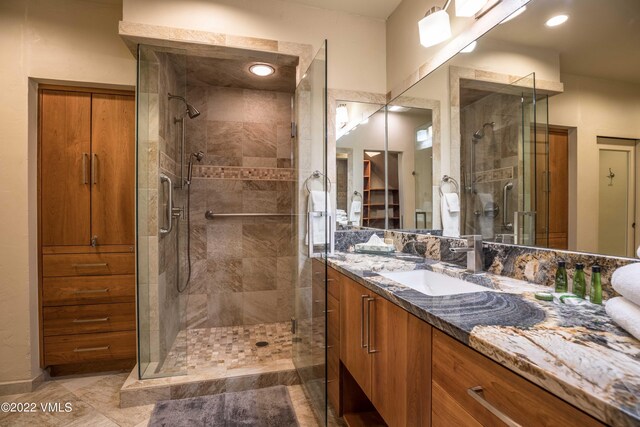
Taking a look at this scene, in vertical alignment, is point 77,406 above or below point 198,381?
A: below

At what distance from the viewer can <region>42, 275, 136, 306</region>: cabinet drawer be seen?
6.80ft

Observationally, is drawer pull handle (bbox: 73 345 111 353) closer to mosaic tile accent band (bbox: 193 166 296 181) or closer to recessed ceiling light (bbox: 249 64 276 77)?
mosaic tile accent band (bbox: 193 166 296 181)

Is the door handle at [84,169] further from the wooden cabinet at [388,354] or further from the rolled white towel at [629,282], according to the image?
the rolled white towel at [629,282]

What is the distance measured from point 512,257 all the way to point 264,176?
2.20 meters

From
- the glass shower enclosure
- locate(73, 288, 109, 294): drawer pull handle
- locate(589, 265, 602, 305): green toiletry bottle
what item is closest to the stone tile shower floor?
the glass shower enclosure

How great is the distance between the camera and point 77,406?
5.90 feet

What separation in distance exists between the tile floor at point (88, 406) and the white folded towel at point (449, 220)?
1.30m

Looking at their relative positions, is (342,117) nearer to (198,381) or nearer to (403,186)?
(403,186)

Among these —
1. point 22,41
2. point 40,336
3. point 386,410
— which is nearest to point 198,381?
point 40,336

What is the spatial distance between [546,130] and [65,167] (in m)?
2.82

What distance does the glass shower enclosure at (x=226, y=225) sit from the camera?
1892 millimetres

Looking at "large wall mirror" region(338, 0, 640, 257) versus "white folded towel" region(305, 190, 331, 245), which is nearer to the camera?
"large wall mirror" region(338, 0, 640, 257)

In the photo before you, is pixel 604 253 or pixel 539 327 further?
Result: pixel 604 253

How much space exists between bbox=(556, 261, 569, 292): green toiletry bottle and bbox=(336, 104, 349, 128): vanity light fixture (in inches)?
65.6
